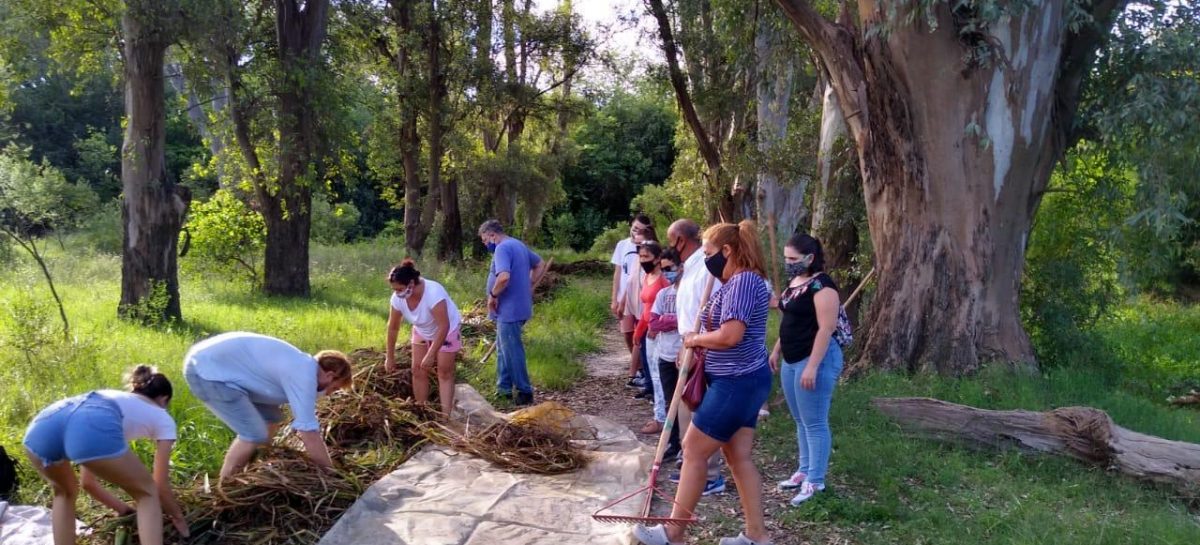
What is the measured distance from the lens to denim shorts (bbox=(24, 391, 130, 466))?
166 inches

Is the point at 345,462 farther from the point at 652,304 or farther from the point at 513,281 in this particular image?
the point at 652,304

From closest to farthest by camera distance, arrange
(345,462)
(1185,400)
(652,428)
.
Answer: (345,462)
(652,428)
(1185,400)

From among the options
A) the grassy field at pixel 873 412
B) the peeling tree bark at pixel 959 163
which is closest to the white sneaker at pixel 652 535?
the grassy field at pixel 873 412

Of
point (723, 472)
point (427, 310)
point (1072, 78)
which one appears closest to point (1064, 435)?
point (723, 472)

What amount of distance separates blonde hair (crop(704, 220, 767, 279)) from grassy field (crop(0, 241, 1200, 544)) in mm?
1625

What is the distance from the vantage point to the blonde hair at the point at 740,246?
4512 mm

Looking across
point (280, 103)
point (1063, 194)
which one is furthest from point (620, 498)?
point (280, 103)

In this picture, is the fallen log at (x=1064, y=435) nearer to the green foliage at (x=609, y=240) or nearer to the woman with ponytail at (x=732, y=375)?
the woman with ponytail at (x=732, y=375)

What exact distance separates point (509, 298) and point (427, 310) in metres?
1.19

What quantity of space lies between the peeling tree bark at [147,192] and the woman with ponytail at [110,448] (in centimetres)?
625

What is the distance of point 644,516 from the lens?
500 cm

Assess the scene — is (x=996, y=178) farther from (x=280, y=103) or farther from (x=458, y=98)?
(x=458, y=98)

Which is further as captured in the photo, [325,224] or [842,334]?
[325,224]

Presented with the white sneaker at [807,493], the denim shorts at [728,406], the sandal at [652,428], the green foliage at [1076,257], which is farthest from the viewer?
the green foliage at [1076,257]
